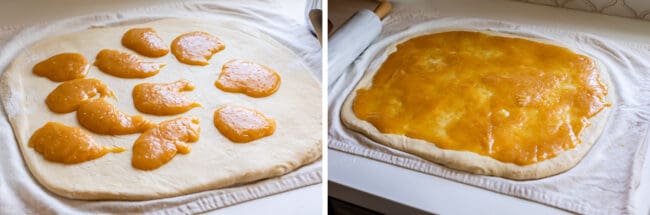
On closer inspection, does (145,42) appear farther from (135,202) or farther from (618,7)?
(618,7)

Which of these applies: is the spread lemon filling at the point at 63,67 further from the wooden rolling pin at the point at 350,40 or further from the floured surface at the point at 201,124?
the wooden rolling pin at the point at 350,40

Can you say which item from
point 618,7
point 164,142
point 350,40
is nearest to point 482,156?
point 350,40

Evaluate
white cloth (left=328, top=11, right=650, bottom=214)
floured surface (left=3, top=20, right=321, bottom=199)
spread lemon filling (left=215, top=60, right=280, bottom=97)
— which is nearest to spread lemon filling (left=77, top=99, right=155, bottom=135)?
floured surface (left=3, top=20, right=321, bottom=199)

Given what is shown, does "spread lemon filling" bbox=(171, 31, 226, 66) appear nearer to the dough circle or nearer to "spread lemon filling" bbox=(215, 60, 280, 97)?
"spread lemon filling" bbox=(215, 60, 280, 97)

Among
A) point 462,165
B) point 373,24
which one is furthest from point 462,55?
point 462,165

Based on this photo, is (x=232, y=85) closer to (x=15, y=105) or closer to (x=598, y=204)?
(x=15, y=105)
